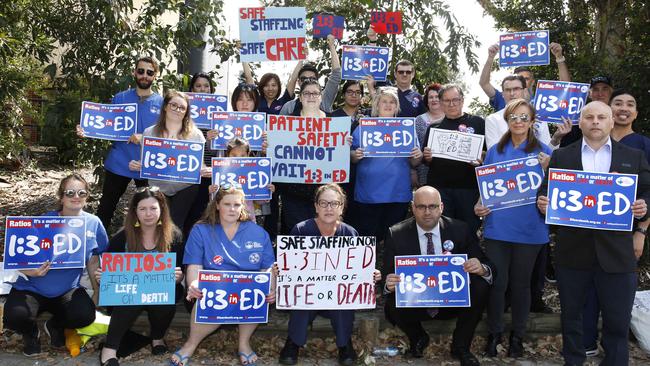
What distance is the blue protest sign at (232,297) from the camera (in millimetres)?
5008

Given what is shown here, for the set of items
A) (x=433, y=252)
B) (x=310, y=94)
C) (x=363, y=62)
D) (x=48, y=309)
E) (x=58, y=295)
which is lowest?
(x=48, y=309)

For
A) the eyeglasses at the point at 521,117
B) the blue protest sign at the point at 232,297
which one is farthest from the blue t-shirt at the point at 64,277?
the eyeglasses at the point at 521,117

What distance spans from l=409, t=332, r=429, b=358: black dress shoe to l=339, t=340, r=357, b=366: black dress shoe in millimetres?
515

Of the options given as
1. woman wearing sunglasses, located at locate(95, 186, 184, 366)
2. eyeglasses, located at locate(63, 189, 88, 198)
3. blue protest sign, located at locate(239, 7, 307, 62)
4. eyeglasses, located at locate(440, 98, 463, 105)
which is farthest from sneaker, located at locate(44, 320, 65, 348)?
eyeglasses, located at locate(440, 98, 463, 105)

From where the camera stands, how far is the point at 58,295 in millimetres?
5285

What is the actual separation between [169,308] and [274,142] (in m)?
2.08

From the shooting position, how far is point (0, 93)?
8.59 metres

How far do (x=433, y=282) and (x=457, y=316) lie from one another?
0.56 m

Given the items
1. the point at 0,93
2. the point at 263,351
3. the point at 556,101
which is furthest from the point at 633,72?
the point at 0,93

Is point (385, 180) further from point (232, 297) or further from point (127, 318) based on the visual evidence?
point (127, 318)

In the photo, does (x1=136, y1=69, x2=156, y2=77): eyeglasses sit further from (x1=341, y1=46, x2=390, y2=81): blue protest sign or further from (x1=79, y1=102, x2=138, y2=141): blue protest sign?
(x1=341, y1=46, x2=390, y2=81): blue protest sign

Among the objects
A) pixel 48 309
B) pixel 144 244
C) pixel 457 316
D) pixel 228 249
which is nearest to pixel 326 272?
pixel 228 249

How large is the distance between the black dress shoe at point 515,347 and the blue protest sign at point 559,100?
225cm

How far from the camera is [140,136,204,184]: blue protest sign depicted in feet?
19.6
